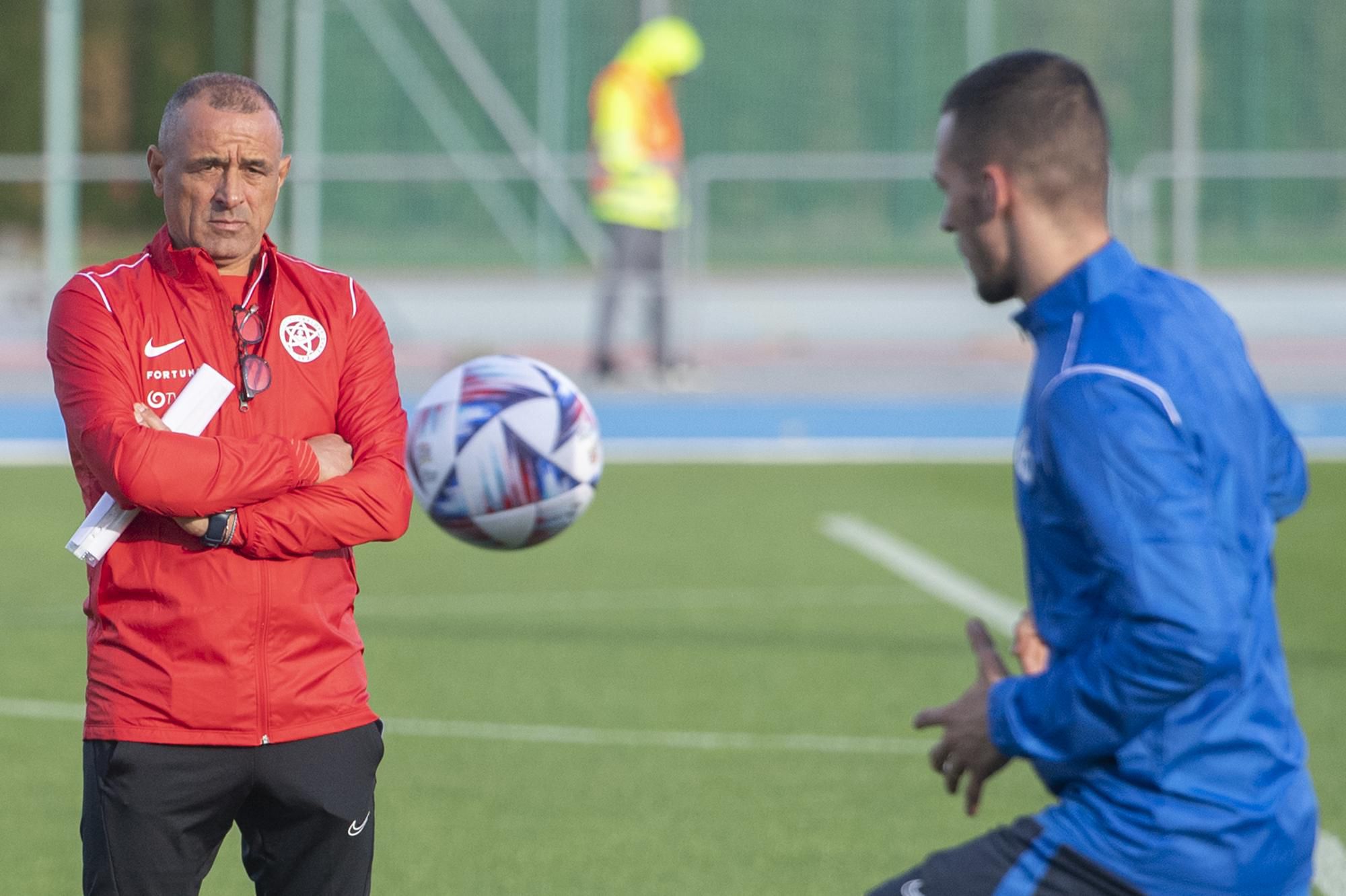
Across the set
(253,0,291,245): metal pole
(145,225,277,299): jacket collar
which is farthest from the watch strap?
(253,0,291,245): metal pole

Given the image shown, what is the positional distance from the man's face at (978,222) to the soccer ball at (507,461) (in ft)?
6.79

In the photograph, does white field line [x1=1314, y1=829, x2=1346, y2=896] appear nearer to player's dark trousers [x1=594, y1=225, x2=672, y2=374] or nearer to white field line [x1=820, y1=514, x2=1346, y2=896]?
white field line [x1=820, y1=514, x2=1346, y2=896]

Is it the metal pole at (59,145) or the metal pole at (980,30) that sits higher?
the metal pole at (980,30)

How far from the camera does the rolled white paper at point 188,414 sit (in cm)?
358

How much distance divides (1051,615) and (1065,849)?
0.34 m

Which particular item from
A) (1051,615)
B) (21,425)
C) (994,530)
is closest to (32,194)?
(21,425)

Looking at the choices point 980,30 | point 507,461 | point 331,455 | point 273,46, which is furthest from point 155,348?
point 980,30

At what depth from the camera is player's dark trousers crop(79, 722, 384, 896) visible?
3.50 m

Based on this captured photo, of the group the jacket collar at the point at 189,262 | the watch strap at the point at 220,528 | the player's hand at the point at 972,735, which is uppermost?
the jacket collar at the point at 189,262

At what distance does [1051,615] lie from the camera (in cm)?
297

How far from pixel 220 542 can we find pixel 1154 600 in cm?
169

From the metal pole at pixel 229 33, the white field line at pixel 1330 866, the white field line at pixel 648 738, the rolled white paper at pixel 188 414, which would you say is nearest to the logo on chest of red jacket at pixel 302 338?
the rolled white paper at pixel 188 414

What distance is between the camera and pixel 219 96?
363 centimetres

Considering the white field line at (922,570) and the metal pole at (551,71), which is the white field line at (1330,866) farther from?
the metal pole at (551,71)
